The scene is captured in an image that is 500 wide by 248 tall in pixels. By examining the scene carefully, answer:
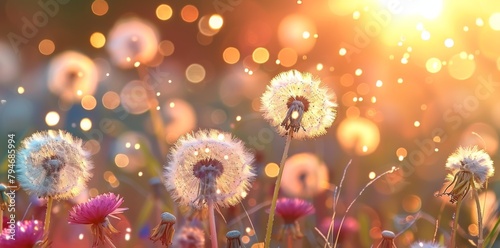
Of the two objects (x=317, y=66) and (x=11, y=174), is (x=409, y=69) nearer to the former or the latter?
(x=317, y=66)

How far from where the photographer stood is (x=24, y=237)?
52cm

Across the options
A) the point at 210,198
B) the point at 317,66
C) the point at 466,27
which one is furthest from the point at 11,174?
the point at 466,27

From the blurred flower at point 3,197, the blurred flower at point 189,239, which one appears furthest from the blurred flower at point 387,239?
the blurred flower at point 3,197

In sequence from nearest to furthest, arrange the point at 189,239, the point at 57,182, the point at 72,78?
the point at 189,239, the point at 57,182, the point at 72,78

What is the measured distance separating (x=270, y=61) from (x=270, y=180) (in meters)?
0.27

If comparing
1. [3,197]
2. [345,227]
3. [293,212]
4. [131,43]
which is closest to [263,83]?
[131,43]

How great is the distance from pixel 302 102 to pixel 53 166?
204 mm

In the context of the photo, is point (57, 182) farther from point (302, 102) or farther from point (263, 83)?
point (263, 83)

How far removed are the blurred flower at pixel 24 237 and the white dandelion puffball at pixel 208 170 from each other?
0.10 meters

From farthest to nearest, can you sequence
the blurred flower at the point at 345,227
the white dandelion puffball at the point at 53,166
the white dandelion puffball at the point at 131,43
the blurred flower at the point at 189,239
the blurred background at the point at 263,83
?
the white dandelion puffball at the point at 131,43
the blurred background at the point at 263,83
the blurred flower at the point at 345,227
the white dandelion puffball at the point at 53,166
the blurred flower at the point at 189,239

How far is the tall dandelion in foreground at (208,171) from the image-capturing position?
1.77 ft

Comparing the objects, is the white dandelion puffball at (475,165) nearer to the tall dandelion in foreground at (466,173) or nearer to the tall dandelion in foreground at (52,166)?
the tall dandelion in foreground at (466,173)

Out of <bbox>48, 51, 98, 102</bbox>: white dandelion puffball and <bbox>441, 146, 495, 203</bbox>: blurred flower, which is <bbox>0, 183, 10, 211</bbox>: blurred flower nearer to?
<bbox>441, 146, 495, 203</bbox>: blurred flower

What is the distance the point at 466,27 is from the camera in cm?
113
